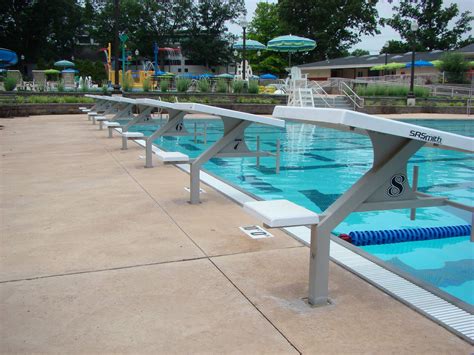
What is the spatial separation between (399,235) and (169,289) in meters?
3.06

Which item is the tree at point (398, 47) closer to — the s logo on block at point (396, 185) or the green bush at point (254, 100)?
the green bush at point (254, 100)

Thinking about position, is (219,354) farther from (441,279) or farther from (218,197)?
(218,197)

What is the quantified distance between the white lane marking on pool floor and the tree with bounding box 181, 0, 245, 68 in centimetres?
7738

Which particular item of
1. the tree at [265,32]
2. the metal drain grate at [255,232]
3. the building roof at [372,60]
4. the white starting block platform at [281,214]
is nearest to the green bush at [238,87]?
the metal drain grate at [255,232]

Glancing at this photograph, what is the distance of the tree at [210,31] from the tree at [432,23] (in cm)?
2587

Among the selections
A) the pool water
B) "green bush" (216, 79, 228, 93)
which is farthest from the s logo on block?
"green bush" (216, 79, 228, 93)

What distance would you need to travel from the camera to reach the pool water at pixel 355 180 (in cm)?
488

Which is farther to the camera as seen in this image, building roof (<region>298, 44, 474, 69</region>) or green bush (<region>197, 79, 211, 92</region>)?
building roof (<region>298, 44, 474, 69</region>)

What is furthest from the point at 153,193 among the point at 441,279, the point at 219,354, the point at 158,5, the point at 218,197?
the point at 158,5

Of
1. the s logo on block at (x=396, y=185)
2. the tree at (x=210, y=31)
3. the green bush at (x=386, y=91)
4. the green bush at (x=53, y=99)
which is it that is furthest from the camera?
the tree at (x=210, y=31)

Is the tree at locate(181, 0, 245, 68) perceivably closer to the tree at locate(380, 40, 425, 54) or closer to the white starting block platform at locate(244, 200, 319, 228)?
the tree at locate(380, 40, 425, 54)

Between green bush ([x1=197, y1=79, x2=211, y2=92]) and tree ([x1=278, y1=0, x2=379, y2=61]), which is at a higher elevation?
tree ([x1=278, y1=0, x2=379, y2=61])

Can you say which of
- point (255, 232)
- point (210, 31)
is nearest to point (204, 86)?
point (255, 232)

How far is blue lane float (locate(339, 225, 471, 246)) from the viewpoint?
16.9ft
